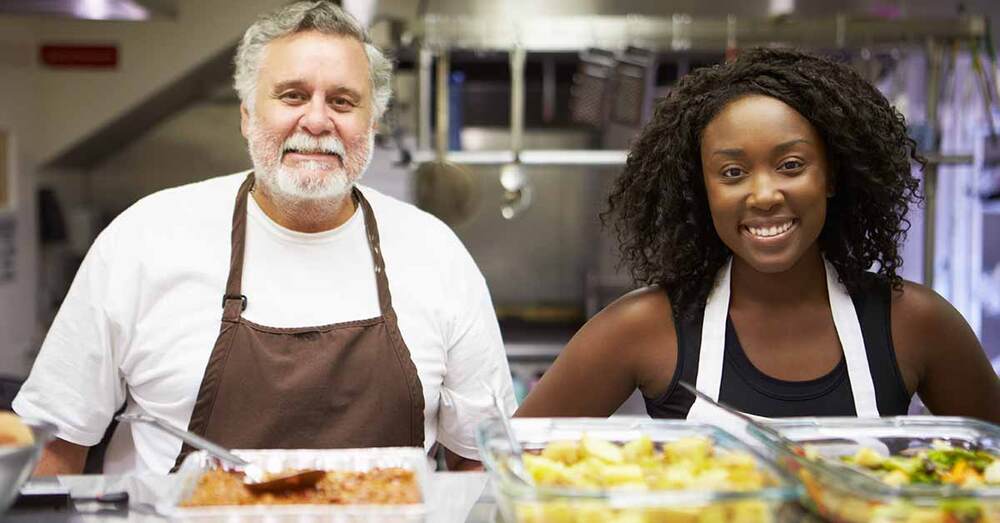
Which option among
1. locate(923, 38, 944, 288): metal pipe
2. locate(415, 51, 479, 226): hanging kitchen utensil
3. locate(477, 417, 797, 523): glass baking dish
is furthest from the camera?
locate(415, 51, 479, 226): hanging kitchen utensil

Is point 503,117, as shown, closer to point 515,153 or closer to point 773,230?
point 515,153

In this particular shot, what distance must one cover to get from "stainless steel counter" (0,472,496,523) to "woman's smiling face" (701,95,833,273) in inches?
21.0

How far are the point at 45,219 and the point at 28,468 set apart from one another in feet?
14.2

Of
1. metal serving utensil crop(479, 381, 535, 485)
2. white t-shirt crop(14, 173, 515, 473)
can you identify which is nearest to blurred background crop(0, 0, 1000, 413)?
white t-shirt crop(14, 173, 515, 473)

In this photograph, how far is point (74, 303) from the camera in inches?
68.3

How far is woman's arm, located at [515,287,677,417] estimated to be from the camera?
1587 mm

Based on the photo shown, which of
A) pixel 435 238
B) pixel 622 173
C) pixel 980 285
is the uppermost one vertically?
pixel 622 173

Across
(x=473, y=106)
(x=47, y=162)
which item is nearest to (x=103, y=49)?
(x=47, y=162)

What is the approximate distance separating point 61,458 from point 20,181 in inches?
133

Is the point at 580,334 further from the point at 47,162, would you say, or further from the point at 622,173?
the point at 47,162

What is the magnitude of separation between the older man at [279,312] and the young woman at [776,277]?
254 mm

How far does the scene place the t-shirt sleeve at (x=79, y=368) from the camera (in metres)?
1.71

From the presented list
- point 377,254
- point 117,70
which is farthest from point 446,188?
point 117,70

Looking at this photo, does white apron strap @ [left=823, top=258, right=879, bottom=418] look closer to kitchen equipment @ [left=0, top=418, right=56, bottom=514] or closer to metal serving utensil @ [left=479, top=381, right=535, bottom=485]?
metal serving utensil @ [left=479, top=381, right=535, bottom=485]
